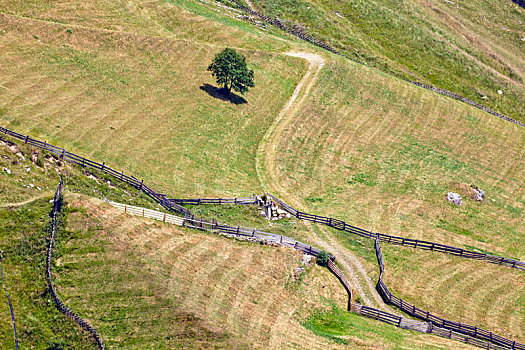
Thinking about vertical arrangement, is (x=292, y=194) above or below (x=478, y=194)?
below

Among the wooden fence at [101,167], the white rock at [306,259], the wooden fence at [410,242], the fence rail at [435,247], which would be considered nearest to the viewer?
the white rock at [306,259]

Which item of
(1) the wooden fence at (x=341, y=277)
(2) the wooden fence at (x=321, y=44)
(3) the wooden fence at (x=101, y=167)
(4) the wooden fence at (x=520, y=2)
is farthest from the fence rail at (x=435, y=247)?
(4) the wooden fence at (x=520, y=2)

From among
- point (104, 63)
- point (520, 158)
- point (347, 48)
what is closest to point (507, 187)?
point (520, 158)

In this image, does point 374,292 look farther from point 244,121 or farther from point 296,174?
point 244,121

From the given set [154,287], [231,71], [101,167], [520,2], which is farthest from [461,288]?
[520,2]

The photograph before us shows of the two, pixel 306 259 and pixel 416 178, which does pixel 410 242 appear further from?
pixel 416 178

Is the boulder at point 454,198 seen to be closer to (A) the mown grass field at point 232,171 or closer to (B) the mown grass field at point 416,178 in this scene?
(B) the mown grass field at point 416,178
